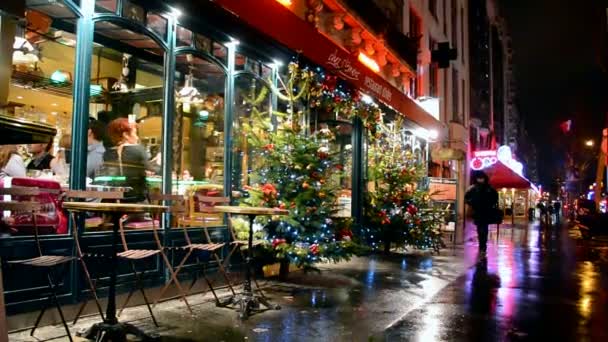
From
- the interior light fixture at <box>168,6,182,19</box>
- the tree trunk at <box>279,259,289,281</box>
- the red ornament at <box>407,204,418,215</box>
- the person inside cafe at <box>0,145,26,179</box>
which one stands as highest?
the interior light fixture at <box>168,6,182,19</box>

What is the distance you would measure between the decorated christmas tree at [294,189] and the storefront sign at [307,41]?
58 cm

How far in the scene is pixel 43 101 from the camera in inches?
271

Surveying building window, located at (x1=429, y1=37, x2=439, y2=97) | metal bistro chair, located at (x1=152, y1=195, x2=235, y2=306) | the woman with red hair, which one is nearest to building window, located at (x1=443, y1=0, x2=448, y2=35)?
building window, located at (x1=429, y1=37, x2=439, y2=97)

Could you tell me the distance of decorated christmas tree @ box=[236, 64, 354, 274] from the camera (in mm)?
7988

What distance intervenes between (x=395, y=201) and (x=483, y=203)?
2018 mm

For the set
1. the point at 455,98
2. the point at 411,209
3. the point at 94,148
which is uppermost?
the point at 455,98

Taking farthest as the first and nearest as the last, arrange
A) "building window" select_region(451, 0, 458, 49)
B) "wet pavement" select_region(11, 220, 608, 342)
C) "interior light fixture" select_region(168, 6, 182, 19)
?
1. "building window" select_region(451, 0, 458, 49)
2. "interior light fixture" select_region(168, 6, 182, 19)
3. "wet pavement" select_region(11, 220, 608, 342)

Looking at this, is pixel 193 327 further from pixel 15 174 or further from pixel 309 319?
pixel 15 174

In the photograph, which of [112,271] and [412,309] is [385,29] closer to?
[412,309]

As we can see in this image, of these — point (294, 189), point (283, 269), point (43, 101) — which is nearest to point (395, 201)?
point (283, 269)

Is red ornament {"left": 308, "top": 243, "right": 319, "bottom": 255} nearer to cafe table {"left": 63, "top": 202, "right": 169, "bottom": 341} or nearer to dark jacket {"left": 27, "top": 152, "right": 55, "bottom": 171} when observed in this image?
cafe table {"left": 63, "top": 202, "right": 169, "bottom": 341}

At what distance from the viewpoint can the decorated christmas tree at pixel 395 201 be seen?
12180 mm

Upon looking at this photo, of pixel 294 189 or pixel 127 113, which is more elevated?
pixel 127 113

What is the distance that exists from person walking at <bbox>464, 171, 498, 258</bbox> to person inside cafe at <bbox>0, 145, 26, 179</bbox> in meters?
9.67
